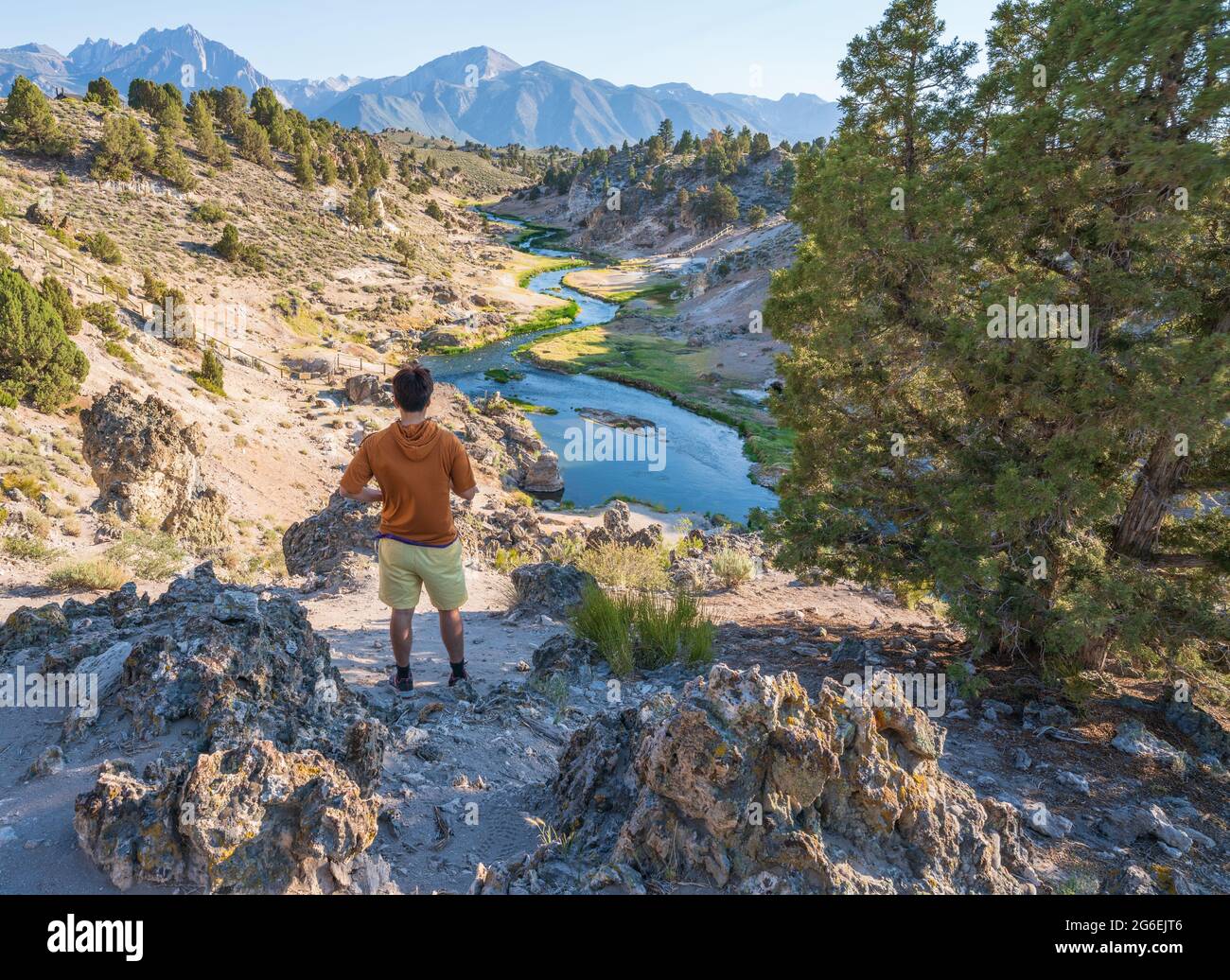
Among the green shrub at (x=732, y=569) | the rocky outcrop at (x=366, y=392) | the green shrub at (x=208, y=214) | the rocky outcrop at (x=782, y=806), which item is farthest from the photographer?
the green shrub at (x=208, y=214)

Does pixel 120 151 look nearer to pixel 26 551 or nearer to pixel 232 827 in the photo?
pixel 26 551

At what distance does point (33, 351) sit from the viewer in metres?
18.5

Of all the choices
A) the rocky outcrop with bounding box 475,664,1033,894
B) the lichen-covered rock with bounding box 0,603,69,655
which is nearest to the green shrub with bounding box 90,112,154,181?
the lichen-covered rock with bounding box 0,603,69,655

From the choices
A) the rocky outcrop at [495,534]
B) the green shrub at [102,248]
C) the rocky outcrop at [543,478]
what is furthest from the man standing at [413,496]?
the green shrub at [102,248]

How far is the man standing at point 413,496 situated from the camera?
5.16 m

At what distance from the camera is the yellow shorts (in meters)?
5.45

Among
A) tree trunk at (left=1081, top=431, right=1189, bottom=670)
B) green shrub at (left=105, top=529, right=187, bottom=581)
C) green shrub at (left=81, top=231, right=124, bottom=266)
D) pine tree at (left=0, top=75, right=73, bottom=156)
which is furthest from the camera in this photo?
pine tree at (left=0, top=75, right=73, bottom=156)

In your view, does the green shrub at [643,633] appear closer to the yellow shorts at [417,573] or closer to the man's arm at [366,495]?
the yellow shorts at [417,573]

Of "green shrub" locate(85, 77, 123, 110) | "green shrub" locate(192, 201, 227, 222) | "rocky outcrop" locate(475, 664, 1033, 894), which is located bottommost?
"rocky outcrop" locate(475, 664, 1033, 894)

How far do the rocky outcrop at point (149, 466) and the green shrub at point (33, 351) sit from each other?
401cm

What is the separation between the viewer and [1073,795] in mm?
5094

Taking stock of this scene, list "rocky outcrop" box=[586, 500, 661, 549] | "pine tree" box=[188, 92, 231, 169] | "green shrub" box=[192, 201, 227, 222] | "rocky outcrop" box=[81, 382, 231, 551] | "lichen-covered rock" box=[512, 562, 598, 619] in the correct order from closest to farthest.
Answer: "lichen-covered rock" box=[512, 562, 598, 619] → "rocky outcrop" box=[81, 382, 231, 551] → "rocky outcrop" box=[586, 500, 661, 549] → "green shrub" box=[192, 201, 227, 222] → "pine tree" box=[188, 92, 231, 169]

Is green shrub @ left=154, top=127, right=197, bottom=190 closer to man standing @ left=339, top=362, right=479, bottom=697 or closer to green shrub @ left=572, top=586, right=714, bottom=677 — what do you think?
green shrub @ left=572, top=586, right=714, bottom=677
